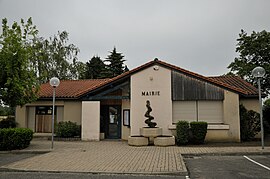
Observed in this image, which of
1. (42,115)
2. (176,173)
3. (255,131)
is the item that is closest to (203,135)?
(255,131)

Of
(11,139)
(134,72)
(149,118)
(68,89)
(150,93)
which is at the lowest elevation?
(11,139)

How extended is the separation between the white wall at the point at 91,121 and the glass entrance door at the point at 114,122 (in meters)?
1.47

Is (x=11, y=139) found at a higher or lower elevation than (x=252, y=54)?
lower

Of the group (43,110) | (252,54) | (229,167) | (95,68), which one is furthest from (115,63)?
(229,167)

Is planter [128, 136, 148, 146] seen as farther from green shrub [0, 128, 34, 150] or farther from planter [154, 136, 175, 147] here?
green shrub [0, 128, 34, 150]

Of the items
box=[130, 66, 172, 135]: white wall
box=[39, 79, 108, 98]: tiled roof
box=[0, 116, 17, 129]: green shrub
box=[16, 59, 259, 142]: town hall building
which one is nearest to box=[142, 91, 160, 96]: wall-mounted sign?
box=[16, 59, 259, 142]: town hall building

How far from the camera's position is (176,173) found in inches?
286

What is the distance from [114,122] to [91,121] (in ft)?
5.89

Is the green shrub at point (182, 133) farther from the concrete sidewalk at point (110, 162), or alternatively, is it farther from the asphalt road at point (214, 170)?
the asphalt road at point (214, 170)

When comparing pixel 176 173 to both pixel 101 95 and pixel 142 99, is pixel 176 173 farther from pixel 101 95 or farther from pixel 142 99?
pixel 101 95

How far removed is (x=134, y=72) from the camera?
50.3ft

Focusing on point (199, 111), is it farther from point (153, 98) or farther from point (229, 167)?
point (229, 167)

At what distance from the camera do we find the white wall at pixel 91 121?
15.7m

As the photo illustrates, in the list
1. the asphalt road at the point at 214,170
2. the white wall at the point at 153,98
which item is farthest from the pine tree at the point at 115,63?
the asphalt road at the point at 214,170
